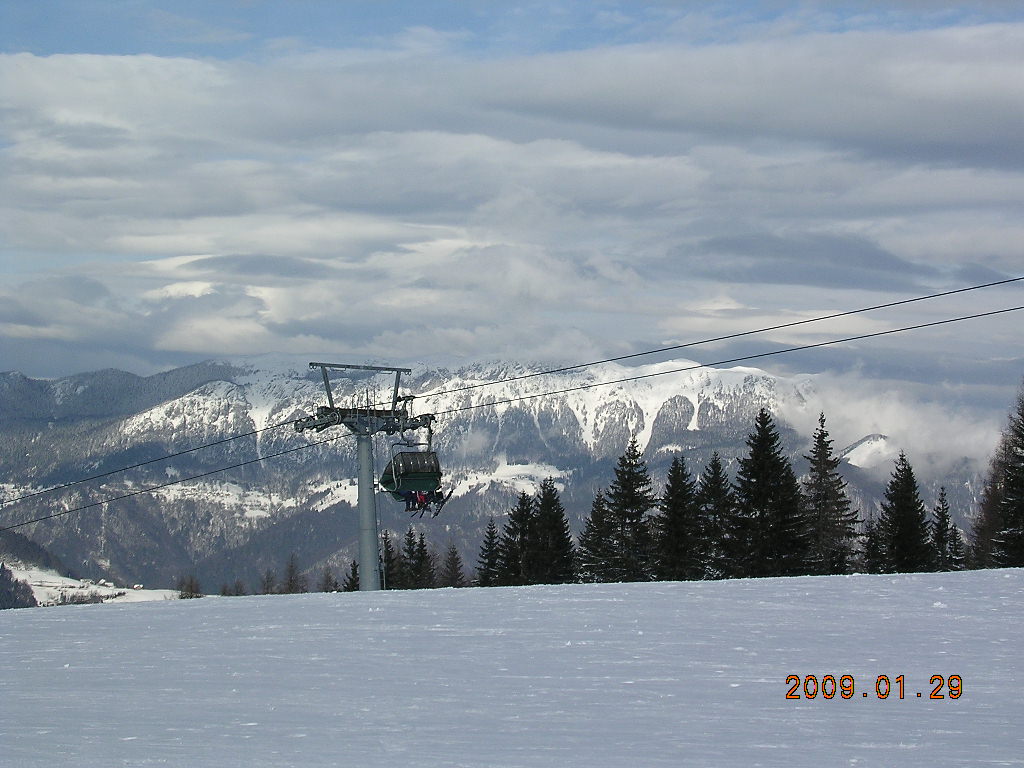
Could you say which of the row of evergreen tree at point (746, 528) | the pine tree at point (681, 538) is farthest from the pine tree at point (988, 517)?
the pine tree at point (681, 538)

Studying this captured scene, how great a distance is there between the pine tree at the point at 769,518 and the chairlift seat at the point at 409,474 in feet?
59.0

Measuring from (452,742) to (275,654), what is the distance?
6.10m

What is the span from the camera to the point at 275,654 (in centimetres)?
1734

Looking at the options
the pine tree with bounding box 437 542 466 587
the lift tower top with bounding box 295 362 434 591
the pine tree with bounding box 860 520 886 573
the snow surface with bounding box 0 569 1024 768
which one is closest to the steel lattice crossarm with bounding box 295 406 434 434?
the lift tower top with bounding box 295 362 434 591

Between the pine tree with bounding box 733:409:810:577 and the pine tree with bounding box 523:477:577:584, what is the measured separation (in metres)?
18.6

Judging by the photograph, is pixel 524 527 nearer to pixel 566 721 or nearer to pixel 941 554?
pixel 941 554

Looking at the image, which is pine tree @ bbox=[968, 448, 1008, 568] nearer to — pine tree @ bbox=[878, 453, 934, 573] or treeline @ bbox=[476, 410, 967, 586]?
treeline @ bbox=[476, 410, 967, 586]

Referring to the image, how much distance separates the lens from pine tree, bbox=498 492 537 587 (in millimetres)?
79125

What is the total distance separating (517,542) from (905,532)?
2521cm

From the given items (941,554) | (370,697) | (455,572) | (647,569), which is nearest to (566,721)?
(370,697)

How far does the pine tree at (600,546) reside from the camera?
2835 inches

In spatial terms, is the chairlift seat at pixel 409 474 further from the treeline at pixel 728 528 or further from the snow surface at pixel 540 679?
the snow surface at pixel 540 679

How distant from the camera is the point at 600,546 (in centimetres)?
7362

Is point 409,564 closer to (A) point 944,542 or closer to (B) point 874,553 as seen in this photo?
(A) point 944,542
